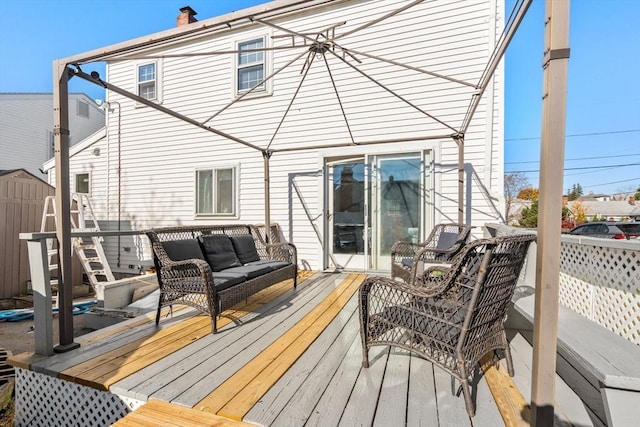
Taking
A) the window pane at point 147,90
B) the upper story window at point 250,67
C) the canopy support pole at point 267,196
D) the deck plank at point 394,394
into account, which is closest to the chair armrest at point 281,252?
the canopy support pole at point 267,196

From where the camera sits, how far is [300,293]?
4.28 m

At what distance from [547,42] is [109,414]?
10.6 feet

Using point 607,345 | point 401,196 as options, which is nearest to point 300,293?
point 401,196

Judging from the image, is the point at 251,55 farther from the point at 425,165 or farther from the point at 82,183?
the point at 82,183

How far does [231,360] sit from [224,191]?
5025mm

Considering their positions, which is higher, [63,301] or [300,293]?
[63,301]

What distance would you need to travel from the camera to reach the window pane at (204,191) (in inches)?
275

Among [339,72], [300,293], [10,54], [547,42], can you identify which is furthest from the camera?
[10,54]

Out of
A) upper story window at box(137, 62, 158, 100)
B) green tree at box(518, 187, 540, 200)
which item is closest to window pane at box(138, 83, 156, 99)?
upper story window at box(137, 62, 158, 100)

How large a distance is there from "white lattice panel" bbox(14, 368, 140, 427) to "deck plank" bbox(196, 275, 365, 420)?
537 mm

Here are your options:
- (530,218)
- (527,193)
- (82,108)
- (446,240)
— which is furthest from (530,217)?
(82,108)

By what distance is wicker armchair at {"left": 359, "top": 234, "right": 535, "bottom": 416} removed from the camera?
68.1 inches

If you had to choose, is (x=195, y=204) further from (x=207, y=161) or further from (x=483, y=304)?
(x=483, y=304)

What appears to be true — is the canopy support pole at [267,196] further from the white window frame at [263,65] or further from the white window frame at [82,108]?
the white window frame at [82,108]
